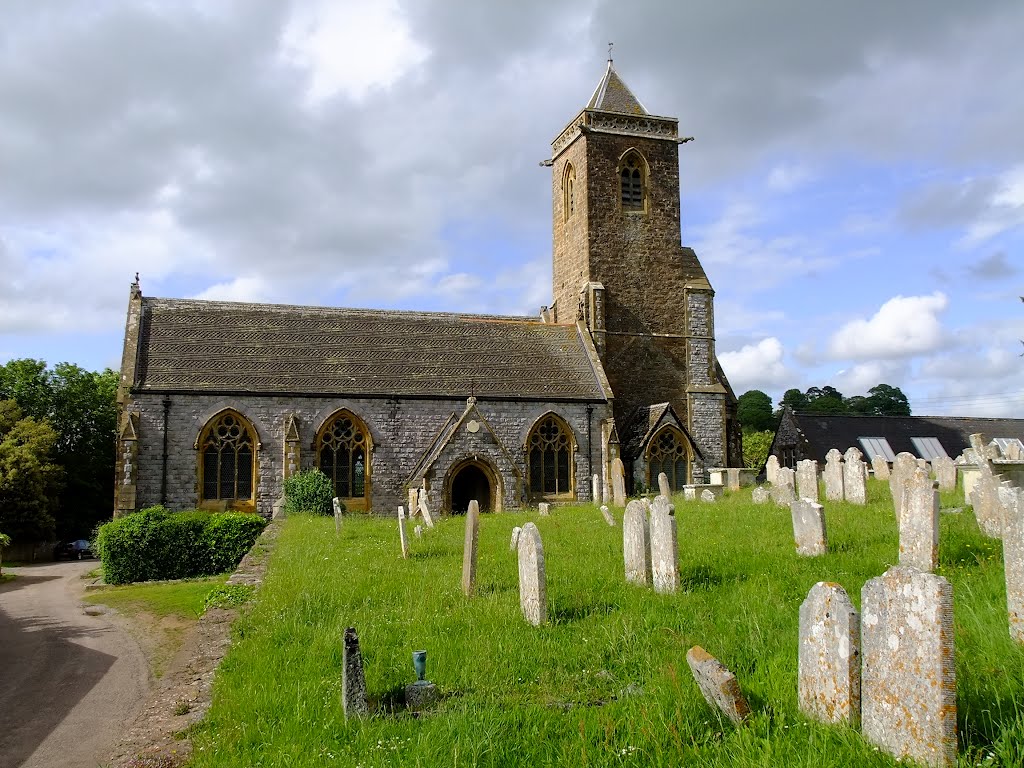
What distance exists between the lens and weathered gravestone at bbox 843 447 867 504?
15.4 metres

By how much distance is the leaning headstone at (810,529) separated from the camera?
32.2 feet

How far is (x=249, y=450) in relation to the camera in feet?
81.4

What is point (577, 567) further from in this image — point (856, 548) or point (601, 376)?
point (601, 376)

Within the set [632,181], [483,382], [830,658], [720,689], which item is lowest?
[720,689]

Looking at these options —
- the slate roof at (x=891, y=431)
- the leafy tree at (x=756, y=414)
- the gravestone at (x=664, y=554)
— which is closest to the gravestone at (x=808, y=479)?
the gravestone at (x=664, y=554)

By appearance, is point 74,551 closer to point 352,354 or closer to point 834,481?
point 352,354

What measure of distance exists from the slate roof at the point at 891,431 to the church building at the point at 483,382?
6.50 m

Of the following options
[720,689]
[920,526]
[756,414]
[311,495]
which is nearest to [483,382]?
[311,495]

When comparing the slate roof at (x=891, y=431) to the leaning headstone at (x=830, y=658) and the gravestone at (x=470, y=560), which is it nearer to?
the gravestone at (x=470, y=560)

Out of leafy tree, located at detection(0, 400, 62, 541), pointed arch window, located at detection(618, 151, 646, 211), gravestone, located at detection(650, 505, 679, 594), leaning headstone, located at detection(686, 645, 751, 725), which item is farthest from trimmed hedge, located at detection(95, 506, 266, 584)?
pointed arch window, located at detection(618, 151, 646, 211)

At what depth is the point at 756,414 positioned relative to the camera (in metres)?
79.6

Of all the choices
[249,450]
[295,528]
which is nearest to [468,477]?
[249,450]

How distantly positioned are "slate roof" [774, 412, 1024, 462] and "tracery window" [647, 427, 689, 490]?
9785 millimetres

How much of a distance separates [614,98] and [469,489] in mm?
16367
